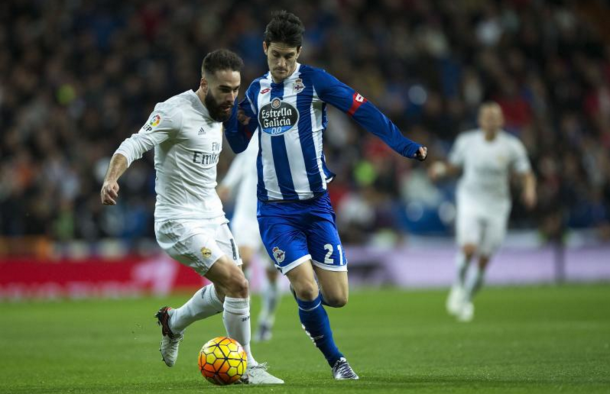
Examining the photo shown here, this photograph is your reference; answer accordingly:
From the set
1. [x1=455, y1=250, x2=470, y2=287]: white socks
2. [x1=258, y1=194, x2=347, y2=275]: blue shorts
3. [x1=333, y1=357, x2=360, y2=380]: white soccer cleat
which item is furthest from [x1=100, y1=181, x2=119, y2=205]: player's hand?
[x1=455, y1=250, x2=470, y2=287]: white socks

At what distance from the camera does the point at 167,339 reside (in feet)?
28.3

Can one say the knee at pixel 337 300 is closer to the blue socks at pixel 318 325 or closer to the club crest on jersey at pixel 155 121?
the blue socks at pixel 318 325

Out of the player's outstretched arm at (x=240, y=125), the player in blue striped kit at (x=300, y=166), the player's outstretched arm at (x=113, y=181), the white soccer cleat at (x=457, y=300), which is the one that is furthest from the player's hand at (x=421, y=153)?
A: the white soccer cleat at (x=457, y=300)

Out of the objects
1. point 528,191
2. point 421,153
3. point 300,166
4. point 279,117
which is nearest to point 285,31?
point 279,117

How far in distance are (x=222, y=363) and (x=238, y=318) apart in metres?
0.48

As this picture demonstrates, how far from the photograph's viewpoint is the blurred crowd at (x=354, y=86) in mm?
21172

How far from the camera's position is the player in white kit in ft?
48.4

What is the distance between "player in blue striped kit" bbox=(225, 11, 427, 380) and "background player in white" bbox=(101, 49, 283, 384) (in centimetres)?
29

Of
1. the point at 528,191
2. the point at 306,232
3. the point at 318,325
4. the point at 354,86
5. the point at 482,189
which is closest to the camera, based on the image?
the point at 318,325

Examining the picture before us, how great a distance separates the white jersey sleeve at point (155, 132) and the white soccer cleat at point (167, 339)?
1.49 meters

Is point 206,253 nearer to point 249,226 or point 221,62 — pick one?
point 221,62

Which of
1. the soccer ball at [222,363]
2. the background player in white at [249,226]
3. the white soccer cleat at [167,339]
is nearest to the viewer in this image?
the soccer ball at [222,363]

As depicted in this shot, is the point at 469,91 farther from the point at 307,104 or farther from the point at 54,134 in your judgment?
the point at 307,104

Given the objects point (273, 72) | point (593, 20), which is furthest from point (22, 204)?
point (593, 20)
